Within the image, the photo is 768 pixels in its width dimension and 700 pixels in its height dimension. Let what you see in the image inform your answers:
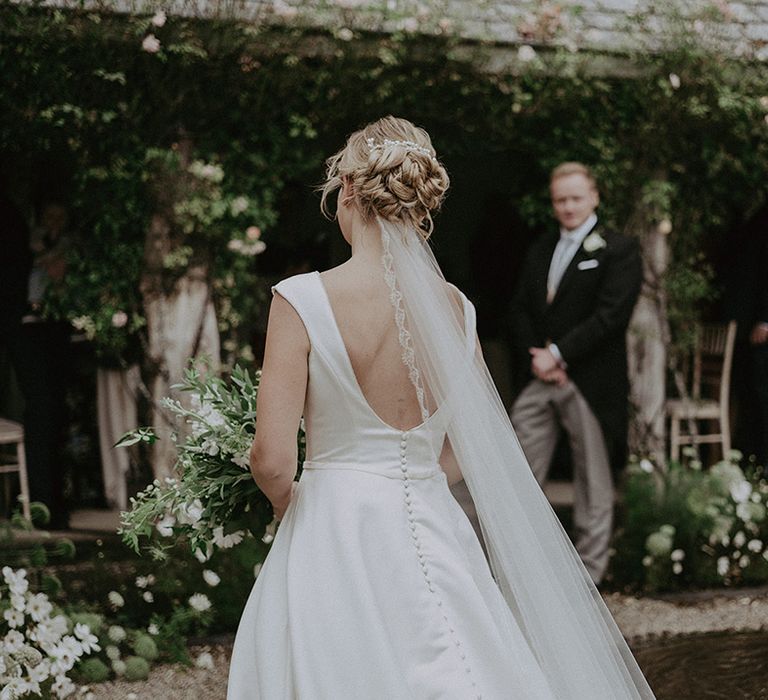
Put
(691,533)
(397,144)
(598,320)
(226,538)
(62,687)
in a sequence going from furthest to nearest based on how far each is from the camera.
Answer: (691,533) → (598,320) → (62,687) → (226,538) → (397,144)

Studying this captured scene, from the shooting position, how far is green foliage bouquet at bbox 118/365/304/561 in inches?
122

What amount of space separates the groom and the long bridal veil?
9.25 ft

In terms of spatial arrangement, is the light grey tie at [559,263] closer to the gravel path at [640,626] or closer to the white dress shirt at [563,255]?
the white dress shirt at [563,255]

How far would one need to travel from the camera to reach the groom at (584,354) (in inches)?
227

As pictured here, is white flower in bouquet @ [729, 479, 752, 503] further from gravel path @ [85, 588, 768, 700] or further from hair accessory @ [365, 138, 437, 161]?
hair accessory @ [365, 138, 437, 161]

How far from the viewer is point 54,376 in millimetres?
6812

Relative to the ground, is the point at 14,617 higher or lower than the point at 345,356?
lower

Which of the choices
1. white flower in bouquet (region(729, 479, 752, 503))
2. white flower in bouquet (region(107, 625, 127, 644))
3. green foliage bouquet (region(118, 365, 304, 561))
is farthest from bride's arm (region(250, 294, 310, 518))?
white flower in bouquet (region(729, 479, 752, 503))

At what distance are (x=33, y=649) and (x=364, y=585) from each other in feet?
5.47

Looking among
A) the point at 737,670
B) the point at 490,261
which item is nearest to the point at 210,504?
the point at 737,670

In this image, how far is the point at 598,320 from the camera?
5719 mm

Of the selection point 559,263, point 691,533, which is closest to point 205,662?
point 559,263

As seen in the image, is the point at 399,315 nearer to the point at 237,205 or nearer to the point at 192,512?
the point at 192,512

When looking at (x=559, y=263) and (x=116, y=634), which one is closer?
(x=116, y=634)
